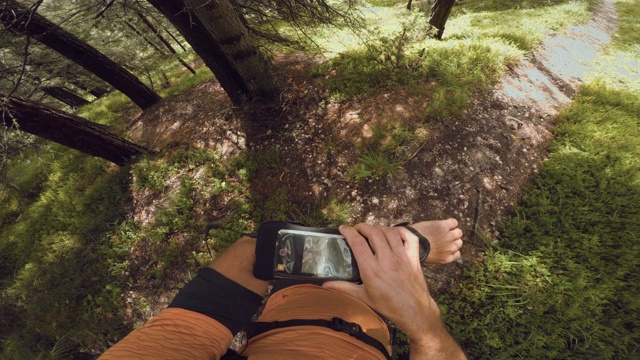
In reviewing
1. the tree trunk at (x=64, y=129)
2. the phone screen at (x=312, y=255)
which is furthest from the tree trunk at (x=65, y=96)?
the phone screen at (x=312, y=255)

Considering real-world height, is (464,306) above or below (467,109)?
below

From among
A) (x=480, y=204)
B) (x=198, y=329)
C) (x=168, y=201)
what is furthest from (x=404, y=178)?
(x=168, y=201)

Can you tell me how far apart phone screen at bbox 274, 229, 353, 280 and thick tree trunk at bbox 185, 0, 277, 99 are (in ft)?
9.66

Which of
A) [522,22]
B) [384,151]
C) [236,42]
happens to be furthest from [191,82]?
[522,22]

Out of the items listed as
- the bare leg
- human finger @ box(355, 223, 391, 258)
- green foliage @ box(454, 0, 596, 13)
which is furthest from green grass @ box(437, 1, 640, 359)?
green foliage @ box(454, 0, 596, 13)

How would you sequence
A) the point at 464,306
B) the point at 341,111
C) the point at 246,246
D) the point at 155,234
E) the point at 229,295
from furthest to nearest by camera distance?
1. the point at 341,111
2. the point at 155,234
3. the point at 464,306
4. the point at 246,246
5. the point at 229,295

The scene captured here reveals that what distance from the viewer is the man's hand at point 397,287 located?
1.53m

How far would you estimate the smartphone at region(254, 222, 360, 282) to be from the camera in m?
1.64

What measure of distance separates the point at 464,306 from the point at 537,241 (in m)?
1.24

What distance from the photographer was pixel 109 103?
7957 millimetres

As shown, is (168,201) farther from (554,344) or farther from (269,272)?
(554,344)

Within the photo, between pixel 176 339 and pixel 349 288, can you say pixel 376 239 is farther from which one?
pixel 176 339

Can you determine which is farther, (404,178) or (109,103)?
(109,103)

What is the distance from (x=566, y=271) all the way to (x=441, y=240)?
2191 mm
